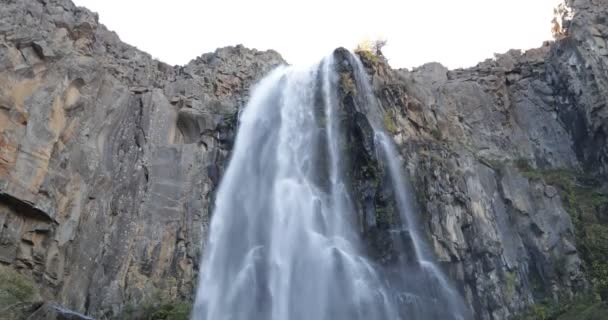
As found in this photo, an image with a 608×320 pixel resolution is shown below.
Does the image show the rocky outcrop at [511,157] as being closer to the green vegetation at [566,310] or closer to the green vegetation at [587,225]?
the green vegetation at [587,225]

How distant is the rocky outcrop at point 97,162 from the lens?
17.2 meters

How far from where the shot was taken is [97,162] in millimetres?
20172

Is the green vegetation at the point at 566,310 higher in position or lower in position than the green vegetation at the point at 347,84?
lower

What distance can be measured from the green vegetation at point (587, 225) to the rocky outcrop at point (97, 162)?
524 inches

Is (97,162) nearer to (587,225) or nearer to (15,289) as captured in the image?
(15,289)

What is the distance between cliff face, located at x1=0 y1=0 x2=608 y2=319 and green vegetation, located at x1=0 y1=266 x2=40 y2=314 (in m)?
0.77

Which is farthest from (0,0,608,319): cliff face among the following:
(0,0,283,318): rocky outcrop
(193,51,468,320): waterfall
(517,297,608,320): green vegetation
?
(193,51,468,320): waterfall

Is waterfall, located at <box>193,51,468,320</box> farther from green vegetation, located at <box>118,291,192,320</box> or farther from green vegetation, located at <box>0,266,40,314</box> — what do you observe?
green vegetation, located at <box>0,266,40,314</box>

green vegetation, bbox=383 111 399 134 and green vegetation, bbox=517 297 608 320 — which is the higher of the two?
green vegetation, bbox=383 111 399 134

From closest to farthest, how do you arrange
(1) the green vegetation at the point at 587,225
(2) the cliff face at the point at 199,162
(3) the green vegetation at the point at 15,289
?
(3) the green vegetation at the point at 15,289, (1) the green vegetation at the point at 587,225, (2) the cliff face at the point at 199,162

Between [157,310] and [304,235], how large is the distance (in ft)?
18.6

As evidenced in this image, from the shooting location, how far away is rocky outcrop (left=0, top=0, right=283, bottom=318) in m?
17.2

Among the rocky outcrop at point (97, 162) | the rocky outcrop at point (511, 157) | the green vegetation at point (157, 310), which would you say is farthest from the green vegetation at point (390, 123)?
the green vegetation at point (157, 310)

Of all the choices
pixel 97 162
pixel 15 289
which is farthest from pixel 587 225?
pixel 15 289
